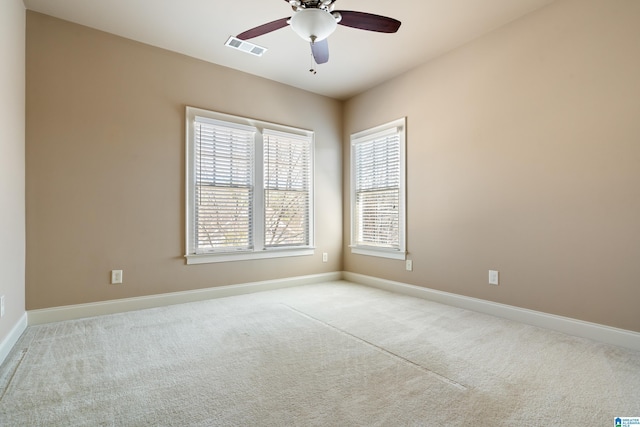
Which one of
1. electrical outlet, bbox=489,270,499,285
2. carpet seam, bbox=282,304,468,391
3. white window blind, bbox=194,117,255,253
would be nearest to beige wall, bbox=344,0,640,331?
electrical outlet, bbox=489,270,499,285

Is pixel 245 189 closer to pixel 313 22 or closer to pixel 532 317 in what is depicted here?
pixel 313 22

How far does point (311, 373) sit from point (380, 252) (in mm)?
2597

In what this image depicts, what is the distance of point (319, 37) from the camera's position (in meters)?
2.15

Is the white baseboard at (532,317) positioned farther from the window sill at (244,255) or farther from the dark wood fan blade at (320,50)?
the dark wood fan blade at (320,50)

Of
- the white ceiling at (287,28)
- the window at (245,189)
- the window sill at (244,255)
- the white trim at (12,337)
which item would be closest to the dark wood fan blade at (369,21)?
the white ceiling at (287,28)

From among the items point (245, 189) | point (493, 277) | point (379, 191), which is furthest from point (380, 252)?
point (245, 189)

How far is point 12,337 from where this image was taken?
92.4 inches

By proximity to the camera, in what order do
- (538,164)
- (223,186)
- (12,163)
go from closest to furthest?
(12,163) → (538,164) → (223,186)

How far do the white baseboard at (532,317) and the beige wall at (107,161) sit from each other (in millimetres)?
2180

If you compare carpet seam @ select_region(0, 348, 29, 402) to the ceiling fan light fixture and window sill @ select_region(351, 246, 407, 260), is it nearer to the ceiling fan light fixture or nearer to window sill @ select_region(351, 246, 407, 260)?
the ceiling fan light fixture

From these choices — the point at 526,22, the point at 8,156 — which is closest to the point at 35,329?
the point at 8,156

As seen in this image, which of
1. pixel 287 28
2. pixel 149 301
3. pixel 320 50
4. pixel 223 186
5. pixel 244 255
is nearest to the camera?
pixel 320 50

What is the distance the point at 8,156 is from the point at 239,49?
2.34m

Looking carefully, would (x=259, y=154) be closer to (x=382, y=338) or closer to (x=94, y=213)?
(x=94, y=213)
